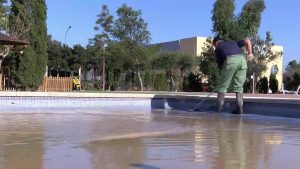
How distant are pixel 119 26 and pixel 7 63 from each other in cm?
1364

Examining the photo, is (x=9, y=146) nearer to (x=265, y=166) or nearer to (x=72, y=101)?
(x=265, y=166)

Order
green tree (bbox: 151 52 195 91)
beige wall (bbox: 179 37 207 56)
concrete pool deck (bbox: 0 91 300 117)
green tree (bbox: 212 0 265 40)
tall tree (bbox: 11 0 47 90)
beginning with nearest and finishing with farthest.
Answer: concrete pool deck (bbox: 0 91 300 117)
tall tree (bbox: 11 0 47 90)
green tree (bbox: 212 0 265 40)
green tree (bbox: 151 52 195 91)
beige wall (bbox: 179 37 207 56)

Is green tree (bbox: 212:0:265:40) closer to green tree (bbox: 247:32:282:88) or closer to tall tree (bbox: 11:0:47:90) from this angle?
green tree (bbox: 247:32:282:88)

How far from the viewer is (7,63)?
28875mm

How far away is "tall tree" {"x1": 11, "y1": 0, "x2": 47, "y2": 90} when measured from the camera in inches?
995

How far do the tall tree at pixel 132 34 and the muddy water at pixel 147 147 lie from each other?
32327 mm

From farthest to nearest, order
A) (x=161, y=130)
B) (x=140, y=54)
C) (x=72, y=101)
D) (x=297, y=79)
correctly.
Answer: (x=297, y=79) → (x=140, y=54) → (x=72, y=101) → (x=161, y=130)

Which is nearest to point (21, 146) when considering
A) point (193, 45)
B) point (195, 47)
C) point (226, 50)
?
point (226, 50)

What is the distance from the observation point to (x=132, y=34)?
132ft

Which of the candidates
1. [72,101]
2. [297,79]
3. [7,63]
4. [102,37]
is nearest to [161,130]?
[72,101]

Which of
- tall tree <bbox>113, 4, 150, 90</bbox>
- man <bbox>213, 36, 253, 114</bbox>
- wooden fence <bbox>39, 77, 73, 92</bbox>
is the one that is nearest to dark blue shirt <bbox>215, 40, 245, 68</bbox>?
man <bbox>213, 36, 253, 114</bbox>

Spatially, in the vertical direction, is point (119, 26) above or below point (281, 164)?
above

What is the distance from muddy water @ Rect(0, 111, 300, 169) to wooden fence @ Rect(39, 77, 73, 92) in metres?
20.7

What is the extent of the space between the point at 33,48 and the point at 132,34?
15.4 meters
